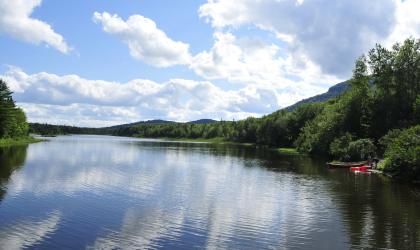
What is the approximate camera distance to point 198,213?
102ft

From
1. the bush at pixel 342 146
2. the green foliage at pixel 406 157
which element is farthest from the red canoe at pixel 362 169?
the bush at pixel 342 146

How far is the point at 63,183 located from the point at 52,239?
22.2m

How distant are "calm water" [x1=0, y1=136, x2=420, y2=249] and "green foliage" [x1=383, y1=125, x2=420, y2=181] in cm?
407

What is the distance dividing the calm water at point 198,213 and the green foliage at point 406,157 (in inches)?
160

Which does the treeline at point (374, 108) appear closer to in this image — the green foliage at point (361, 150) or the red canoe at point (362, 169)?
the green foliage at point (361, 150)

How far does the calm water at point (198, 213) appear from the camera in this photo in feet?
77.4

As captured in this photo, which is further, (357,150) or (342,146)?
(342,146)

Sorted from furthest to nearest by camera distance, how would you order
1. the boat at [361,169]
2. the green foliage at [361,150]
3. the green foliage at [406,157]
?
the green foliage at [361,150] → the boat at [361,169] → the green foliage at [406,157]

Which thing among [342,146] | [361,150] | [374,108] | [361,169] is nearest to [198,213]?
[361,169]

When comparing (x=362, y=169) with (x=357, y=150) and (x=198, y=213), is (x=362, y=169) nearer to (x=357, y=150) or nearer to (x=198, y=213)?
(x=357, y=150)

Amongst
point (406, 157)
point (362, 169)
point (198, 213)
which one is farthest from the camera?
point (362, 169)

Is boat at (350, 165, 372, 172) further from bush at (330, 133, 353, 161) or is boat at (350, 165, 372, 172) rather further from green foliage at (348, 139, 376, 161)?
bush at (330, 133, 353, 161)

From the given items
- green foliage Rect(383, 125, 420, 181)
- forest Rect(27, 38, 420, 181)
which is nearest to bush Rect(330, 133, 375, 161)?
forest Rect(27, 38, 420, 181)

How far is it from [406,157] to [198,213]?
34.6 m
